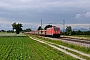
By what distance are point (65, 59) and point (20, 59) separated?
376 centimetres

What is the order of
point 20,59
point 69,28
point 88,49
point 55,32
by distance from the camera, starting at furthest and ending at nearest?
point 69,28
point 55,32
point 88,49
point 20,59

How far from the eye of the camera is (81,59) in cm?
1855

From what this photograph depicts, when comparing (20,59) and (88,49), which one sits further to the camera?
(88,49)

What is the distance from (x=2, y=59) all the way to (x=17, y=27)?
15910 cm

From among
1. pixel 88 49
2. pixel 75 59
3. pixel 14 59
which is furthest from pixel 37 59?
pixel 88 49

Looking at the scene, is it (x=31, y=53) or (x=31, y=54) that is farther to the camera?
(x=31, y=53)

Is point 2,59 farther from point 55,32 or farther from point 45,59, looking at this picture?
point 55,32

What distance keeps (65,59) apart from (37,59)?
236 centimetres

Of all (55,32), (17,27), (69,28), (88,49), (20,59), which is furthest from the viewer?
(17,27)

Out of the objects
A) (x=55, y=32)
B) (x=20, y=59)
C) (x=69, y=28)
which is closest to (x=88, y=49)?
(x=20, y=59)

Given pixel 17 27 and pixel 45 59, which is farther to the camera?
pixel 17 27

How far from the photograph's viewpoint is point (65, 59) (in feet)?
61.6

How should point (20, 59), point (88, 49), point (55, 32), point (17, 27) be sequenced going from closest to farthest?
point (20, 59) < point (88, 49) < point (55, 32) < point (17, 27)

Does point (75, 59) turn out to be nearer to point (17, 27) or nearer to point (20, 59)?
point (20, 59)
